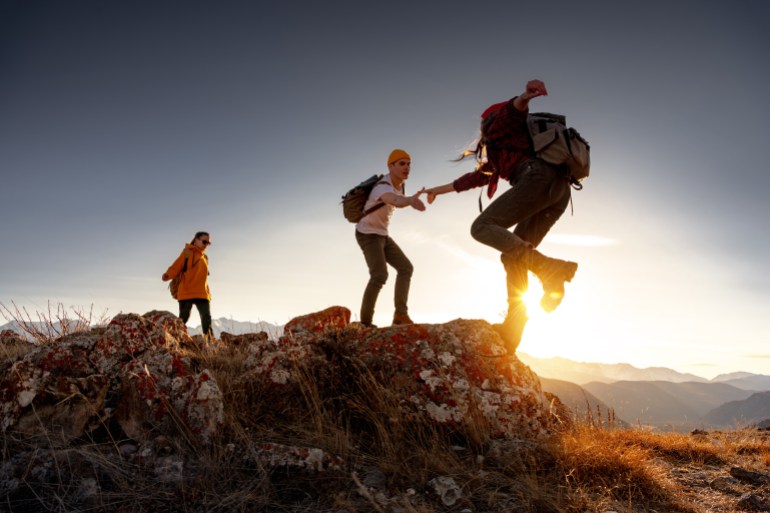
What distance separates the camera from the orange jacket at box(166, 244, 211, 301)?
8.60 m

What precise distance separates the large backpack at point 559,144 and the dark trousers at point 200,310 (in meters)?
7.57

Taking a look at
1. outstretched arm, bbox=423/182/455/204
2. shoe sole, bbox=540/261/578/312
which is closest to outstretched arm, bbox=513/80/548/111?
outstretched arm, bbox=423/182/455/204

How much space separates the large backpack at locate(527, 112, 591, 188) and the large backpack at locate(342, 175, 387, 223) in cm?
234

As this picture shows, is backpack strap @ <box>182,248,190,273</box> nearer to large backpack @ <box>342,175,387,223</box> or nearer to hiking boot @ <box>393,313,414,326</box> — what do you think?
large backpack @ <box>342,175,387,223</box>

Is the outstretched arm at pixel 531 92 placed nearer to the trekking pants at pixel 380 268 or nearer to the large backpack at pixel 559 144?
the large backpack at pixel 559 144

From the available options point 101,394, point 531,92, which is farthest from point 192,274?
point 531,92

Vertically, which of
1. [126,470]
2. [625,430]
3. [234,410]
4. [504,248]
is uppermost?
[504,248]

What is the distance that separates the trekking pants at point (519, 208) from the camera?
11.8 feet

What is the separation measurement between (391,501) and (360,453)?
641mm

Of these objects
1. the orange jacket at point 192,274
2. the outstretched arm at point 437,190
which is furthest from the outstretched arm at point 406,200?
the orange jacket at point 192,274

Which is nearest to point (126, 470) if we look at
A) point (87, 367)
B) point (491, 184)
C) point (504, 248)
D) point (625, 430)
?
point (87, 367)

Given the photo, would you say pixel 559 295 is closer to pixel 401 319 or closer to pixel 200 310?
pixel 401 319

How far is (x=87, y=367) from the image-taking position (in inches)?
139

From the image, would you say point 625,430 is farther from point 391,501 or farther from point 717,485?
point 391,501
